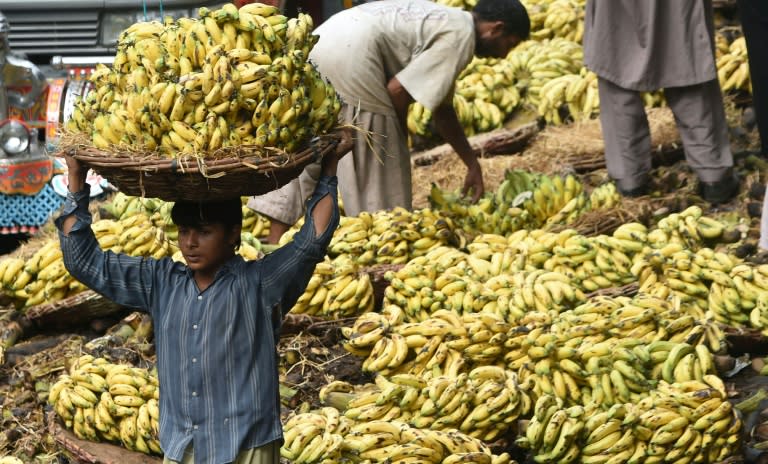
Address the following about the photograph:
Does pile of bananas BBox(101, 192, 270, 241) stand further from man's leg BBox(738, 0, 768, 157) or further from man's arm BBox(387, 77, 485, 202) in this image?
man's leg BBox(738, 0, 768, 157)

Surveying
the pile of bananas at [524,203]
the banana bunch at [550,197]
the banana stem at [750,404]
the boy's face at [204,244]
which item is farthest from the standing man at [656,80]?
the boy's face at [204,244]

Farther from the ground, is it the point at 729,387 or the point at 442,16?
the point at 442,16

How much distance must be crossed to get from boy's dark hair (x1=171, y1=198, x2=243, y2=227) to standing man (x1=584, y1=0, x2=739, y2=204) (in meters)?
4.72

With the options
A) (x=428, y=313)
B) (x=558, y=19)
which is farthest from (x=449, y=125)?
(x=558, y=19)

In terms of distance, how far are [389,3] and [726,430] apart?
3174 millimetres

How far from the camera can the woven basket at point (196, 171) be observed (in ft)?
12.0

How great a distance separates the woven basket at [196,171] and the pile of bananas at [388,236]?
2.74 metres

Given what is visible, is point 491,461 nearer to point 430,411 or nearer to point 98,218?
point 430,411

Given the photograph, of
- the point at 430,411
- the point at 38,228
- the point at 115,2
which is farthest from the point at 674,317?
the point at 115,2

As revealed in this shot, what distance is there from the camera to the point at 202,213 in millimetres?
3805

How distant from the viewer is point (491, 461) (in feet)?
15.4

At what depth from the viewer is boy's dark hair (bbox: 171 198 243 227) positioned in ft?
12.5

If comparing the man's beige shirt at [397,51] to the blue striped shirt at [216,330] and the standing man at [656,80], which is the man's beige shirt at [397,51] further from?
the blue striped shirt at [216,330]

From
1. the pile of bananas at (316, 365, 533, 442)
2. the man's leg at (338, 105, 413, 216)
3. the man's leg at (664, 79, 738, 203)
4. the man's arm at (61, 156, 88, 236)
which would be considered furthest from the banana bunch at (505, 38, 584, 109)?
the man's arm at (61, 156, 88, 236)
